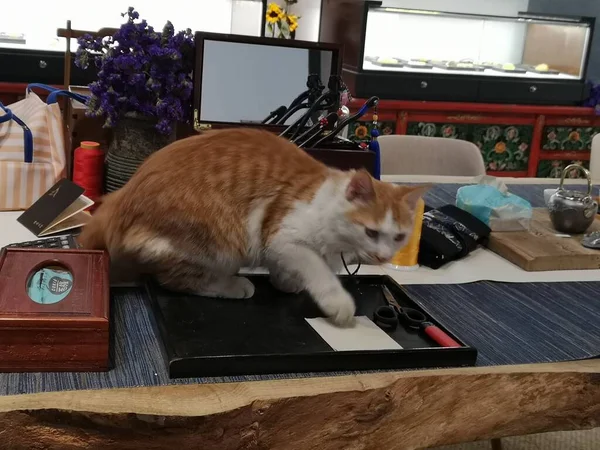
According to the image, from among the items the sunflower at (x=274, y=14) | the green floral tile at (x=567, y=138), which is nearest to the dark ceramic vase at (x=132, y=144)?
the sunflower at (x=274, y=14)

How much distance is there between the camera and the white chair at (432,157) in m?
2.29

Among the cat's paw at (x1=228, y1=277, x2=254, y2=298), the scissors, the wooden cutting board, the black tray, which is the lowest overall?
the black tray

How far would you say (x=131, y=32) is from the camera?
1.43 metres

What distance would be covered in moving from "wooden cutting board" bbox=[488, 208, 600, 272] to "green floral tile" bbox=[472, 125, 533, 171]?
2.04 m

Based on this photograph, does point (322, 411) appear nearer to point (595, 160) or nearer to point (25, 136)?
point (25, 136)

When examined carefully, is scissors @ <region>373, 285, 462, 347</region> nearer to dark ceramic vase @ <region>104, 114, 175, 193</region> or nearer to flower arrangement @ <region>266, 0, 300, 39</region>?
dark ceramic vase @ <region>104, 114, 175, 193</region>

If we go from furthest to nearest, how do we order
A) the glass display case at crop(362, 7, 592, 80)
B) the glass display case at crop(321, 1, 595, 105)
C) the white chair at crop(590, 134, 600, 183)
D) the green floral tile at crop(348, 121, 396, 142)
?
1. the glass display case at crop(362, 7, 592, 80)
2. the glass display case at crop(321, 1, 595, 105)
3. the green floral tile at crop(348, 121, 396, 142)
4. the white chair at crop(590, 134, 600, 183)

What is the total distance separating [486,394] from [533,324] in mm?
258

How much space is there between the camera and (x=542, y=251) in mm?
1447

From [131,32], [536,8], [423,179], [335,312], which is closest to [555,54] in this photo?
[536,8]

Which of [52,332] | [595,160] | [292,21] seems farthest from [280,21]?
[52,332]

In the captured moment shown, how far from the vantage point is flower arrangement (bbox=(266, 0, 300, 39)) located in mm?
3316

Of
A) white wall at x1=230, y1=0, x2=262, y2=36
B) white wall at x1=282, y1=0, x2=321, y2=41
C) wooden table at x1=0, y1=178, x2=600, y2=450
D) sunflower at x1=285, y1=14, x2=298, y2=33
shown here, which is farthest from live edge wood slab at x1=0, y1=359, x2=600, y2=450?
white wall at x1=282, y1=0, x2=321, y2=41

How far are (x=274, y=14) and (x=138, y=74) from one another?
2034 millimetres
